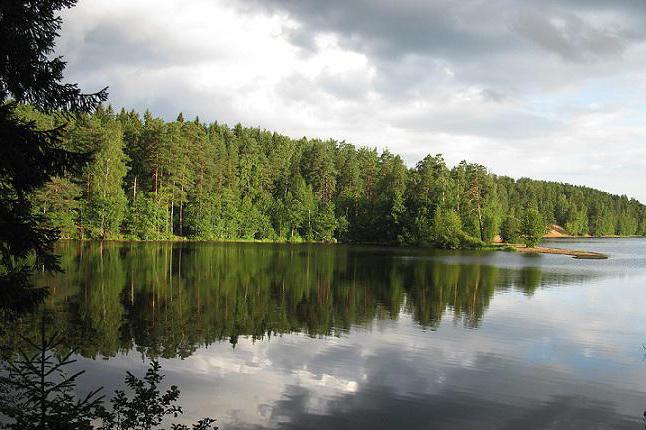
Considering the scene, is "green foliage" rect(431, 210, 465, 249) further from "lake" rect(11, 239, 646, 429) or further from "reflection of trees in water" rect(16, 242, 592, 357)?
"lake" rect(11, 239, 646, 429)

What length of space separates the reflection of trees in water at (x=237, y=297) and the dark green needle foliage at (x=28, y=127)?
10.7 meters

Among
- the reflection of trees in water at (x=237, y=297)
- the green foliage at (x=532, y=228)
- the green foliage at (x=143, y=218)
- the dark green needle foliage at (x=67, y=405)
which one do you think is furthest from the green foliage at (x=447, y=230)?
the dark green needle foliage at (x=67, y=405)

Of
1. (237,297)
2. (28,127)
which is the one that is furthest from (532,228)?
(28,127)

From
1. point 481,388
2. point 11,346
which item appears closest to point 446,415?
point 481,388

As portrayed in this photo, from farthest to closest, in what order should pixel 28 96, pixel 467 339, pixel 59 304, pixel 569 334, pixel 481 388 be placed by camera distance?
pixel 59 304 < pixel 569 334 < pixel 467 339 < pixel 481 388 < pixel 28 96

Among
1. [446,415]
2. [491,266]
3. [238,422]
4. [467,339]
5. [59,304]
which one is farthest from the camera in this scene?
[491,266]

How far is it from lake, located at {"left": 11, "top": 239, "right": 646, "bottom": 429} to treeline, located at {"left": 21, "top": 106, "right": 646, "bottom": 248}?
144ft

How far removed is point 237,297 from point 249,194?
8343 cm

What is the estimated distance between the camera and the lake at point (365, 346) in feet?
47.8

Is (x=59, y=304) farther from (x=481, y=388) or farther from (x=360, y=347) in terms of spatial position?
(x=481, y=388)

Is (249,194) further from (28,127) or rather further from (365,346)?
(28,127)

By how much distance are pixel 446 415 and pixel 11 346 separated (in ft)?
50.4

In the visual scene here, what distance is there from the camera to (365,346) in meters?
21.4

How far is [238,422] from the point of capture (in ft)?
43.5
